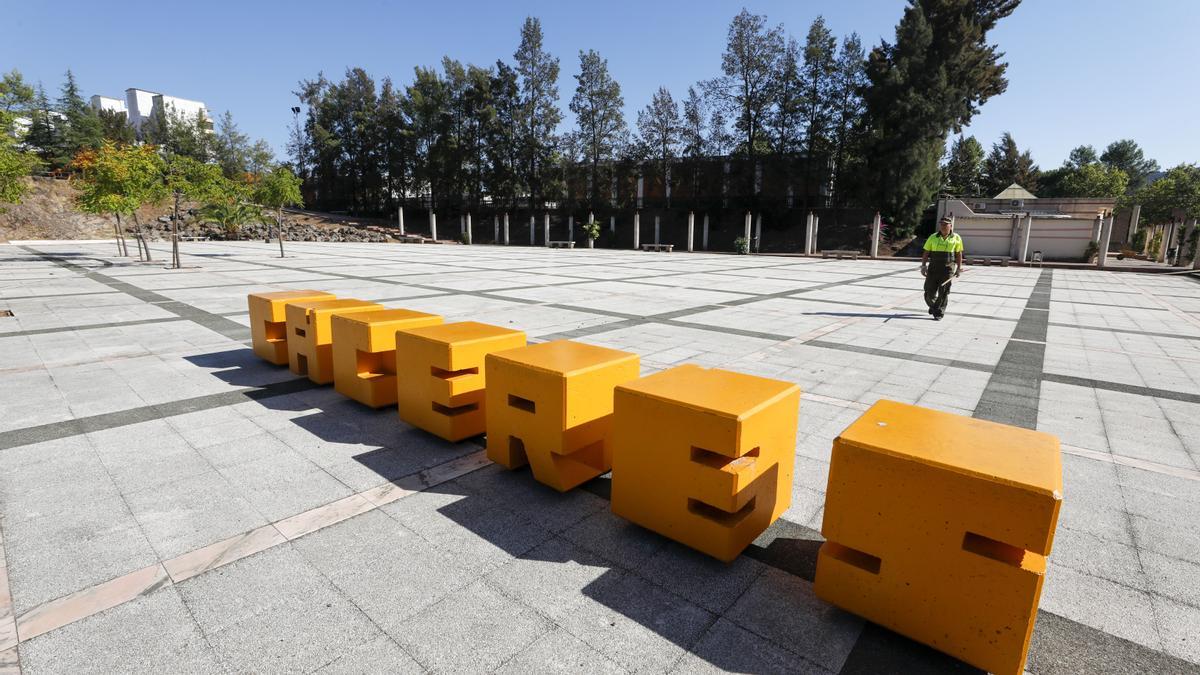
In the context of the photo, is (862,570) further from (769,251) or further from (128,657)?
(769,251)

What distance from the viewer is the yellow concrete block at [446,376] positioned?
4574 millimetres

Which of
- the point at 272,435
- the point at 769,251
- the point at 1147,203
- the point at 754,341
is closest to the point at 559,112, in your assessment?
the point at 769,251

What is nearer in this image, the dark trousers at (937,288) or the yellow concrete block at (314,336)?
the yellow concrete block at (314,336)

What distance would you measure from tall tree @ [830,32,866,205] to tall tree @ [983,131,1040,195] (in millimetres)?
27668

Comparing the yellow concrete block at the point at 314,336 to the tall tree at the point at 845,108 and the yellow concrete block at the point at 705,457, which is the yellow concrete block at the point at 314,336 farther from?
the tall tree at the point at 845,108

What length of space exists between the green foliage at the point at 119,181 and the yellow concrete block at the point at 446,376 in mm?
18856

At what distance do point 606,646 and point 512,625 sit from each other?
1.45 ft

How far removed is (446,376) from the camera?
469 cm

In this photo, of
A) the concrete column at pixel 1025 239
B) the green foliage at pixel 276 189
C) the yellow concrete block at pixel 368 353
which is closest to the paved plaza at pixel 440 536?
the yellow concrete block at pixel 368 353

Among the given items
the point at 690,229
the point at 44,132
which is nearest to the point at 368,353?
the point at 690,229

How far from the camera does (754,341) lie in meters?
8.98

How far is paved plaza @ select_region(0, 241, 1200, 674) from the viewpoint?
2.47 m

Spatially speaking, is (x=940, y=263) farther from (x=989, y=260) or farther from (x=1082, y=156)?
(x=1082, y=156)

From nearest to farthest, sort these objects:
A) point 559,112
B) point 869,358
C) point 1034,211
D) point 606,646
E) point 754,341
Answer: point 606,646, point 869,358, point 754,341, point 1034,211, point 559,112
